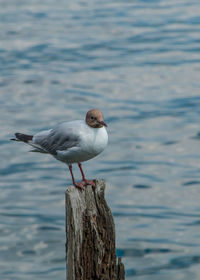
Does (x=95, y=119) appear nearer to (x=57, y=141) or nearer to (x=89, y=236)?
(x=57, y=141)

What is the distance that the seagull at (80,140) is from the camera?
8.48 metres

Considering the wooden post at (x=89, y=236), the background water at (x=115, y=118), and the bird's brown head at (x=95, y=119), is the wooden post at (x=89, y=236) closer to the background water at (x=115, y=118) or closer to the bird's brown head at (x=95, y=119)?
the bird's brown head at (x=95, y=119)

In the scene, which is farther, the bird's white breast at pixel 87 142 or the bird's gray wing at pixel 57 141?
the bird's gray wing at pixel 57 141

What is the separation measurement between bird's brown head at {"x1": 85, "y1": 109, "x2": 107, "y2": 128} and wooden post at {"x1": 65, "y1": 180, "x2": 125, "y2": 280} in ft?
2.51

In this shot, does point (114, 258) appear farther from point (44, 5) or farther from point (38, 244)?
point (44, 5)

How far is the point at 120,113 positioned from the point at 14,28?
1521cm

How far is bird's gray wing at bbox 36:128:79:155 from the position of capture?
348 inches

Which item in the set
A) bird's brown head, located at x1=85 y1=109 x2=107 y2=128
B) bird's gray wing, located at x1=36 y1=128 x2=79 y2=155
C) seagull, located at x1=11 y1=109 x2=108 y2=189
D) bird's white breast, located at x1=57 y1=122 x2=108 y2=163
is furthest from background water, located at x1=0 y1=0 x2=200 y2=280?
bird's brown head, located at x1=85 y1=109 x2=107 y2=128

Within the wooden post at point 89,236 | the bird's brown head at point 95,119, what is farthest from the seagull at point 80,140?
the wooden post at point 89,236

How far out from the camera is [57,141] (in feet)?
30.3

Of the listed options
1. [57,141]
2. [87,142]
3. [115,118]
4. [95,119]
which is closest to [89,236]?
[87,142]

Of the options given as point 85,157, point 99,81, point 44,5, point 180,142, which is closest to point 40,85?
point 99,81

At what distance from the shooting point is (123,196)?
2134 centimetres

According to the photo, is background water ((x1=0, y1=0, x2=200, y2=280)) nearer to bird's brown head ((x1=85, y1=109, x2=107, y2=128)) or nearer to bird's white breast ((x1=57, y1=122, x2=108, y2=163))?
bird's white breast ((x1=57, y1=122, x2=108, y2=163))
